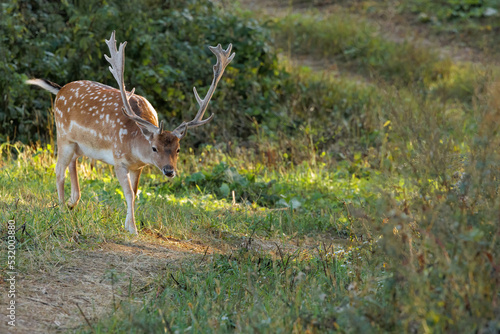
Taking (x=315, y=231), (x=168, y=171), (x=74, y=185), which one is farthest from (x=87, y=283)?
(x=315, y=231)

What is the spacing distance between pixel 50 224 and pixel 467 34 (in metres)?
13.7

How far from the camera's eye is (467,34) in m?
16.2

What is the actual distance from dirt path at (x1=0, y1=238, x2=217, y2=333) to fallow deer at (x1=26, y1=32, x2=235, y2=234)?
501 millimetres

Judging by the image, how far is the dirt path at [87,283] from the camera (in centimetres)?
402

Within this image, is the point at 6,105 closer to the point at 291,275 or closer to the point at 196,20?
the point at 196,20

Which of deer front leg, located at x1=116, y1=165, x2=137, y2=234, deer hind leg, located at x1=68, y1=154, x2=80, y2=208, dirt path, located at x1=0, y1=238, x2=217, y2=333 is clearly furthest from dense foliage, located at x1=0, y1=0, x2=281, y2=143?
dirt path, located at x1=0, y1=238, x2=217, y2=333

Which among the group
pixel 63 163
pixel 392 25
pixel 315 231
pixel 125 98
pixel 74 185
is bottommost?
pixel 392 25

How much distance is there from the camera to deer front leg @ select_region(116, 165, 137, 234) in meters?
5.48

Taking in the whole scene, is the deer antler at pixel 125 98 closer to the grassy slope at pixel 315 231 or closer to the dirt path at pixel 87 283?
the grassy slope at pixel 315 231

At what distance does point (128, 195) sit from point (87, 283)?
1268mm

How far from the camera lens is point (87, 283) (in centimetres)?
450

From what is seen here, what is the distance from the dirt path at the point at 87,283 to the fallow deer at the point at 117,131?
50 centimetres

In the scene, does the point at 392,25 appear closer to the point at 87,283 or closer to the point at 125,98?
the point at 125,98

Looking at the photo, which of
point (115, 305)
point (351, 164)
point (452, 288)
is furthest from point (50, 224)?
point (351, 164)
